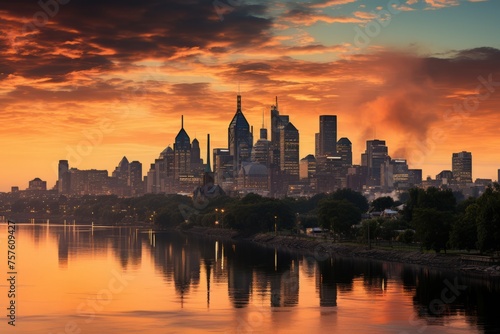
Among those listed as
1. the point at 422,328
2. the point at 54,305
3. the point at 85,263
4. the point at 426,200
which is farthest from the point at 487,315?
the point at 426,200

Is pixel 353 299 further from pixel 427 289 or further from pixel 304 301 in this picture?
pixel 427 289

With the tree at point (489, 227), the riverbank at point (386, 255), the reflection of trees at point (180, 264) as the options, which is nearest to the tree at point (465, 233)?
the riverbank at point (386, 255)

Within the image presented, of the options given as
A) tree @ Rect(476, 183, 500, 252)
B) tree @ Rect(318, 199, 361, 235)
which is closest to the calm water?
tree @ Rect(476, 183, 500, 252)

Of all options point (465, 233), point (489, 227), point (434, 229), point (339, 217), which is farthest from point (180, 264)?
point (339, 217)

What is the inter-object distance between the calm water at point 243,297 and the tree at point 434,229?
6.18m

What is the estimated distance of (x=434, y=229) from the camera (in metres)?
133

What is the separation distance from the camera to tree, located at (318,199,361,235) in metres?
182

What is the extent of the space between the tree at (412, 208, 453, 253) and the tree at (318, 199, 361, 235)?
151 feet

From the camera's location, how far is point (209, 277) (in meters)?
119

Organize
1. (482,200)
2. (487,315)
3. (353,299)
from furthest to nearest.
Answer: (482,200) → (353,299) → (487,315)

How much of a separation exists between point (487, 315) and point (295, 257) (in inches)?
3125

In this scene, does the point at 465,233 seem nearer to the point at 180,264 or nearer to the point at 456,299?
the point at 456,299

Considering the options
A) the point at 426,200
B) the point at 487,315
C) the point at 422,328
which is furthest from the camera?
the point at 426,200

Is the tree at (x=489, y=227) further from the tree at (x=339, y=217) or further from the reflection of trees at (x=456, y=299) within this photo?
the tree at (x=339, y=217)
